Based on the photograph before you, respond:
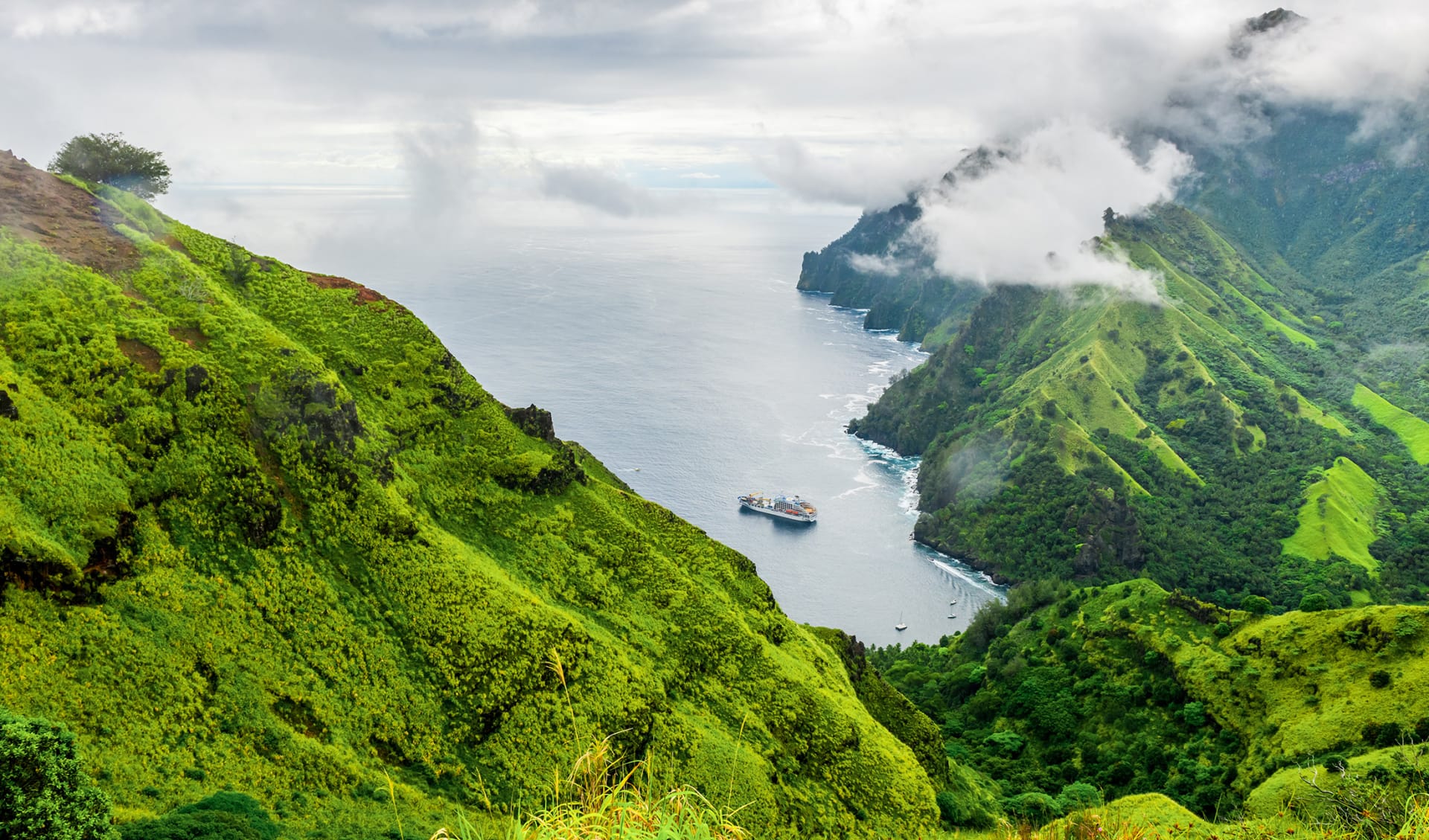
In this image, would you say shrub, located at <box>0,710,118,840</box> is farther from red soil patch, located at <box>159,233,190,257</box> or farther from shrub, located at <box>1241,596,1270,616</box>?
shrub, located at <box>1241,596,1270,616</box>

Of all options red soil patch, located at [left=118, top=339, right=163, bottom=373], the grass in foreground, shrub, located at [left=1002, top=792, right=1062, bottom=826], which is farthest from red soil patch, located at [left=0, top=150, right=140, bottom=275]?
shrub, located at [left=1002, top=792, right=1062, bottom=826]

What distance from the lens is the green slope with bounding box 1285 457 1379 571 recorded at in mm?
145250

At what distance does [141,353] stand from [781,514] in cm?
12024

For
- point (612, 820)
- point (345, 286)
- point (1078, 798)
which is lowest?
point (1078, 798)

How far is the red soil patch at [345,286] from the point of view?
5230 centimetres

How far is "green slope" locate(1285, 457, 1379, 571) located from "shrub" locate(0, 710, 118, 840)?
169 m

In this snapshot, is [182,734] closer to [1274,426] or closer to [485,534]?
[485,534]

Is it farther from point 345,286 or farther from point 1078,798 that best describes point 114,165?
point 1078,798

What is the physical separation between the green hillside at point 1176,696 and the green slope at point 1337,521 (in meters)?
79.3

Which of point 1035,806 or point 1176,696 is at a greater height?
point 1176,696

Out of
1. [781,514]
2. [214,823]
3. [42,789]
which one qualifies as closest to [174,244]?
[214,823]

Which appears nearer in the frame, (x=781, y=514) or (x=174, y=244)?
(x=174, y=244)

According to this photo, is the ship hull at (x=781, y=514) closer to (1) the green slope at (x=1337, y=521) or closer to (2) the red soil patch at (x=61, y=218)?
(1) the green slope at (x=1337, y=521)

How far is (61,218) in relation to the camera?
42719 mm
